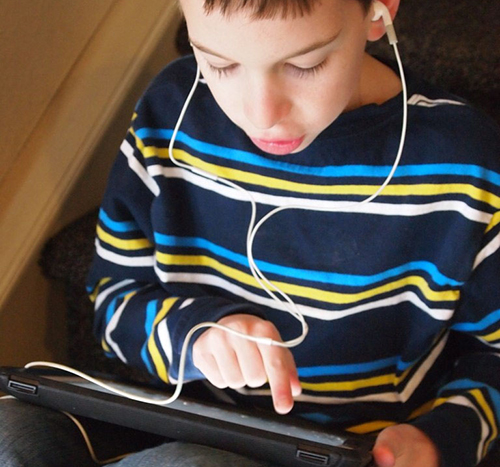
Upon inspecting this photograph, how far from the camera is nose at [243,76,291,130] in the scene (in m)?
0.63

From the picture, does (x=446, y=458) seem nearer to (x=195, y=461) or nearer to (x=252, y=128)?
(x=195, y=461)

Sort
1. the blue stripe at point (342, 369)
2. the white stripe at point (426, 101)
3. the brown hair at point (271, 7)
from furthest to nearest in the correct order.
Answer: the blue stripe at point (342, 369), the white stripe at point (426, 101), the brown hair at point (271, 7)

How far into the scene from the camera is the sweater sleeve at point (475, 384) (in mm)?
786

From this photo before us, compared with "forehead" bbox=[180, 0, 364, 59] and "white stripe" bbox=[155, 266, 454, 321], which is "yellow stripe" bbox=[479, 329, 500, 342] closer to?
"white stripe" bbox=[155, 266, 454, 321]

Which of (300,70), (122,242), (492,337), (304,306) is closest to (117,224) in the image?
(122,242)

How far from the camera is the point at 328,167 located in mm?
793

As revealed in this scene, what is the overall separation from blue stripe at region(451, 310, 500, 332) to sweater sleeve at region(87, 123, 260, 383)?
29cm

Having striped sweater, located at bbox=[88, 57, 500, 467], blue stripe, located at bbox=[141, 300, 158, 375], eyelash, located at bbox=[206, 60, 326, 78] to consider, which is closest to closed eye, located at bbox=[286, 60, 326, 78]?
eyelash, located at bbox=[206, 60, 326, 78]

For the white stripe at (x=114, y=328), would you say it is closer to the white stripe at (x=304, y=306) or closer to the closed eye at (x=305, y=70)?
the white stripe at (x=304, y=306)

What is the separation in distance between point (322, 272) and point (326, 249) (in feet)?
0.09

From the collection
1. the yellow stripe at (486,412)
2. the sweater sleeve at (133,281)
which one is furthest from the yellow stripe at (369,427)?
the sweater sleeve at (133,281)

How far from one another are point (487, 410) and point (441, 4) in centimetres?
56

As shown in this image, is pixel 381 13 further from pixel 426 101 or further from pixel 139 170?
pixel 139 170

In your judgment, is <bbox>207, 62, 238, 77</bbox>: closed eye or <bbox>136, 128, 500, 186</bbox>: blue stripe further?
<bbox>136, 128, 500, 186</bbox>: blue stripe
